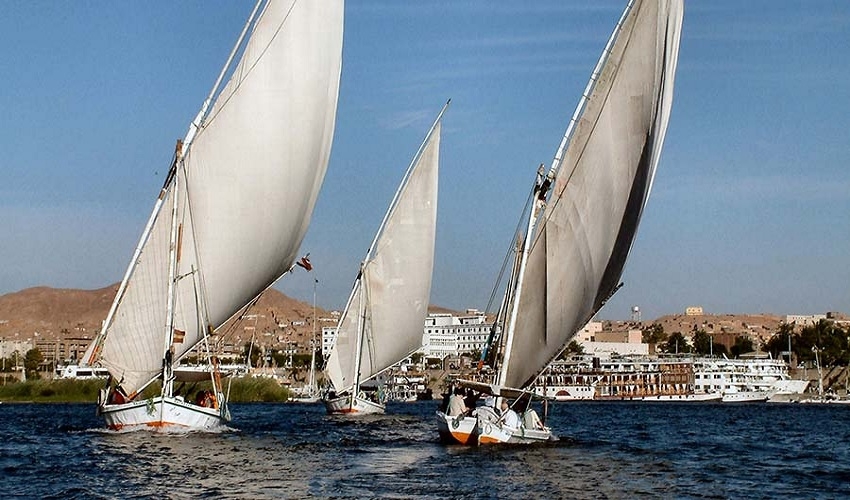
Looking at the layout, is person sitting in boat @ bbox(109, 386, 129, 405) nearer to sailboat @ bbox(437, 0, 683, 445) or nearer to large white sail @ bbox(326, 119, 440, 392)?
sailboat @ bbox(437, 0, 683, 445)

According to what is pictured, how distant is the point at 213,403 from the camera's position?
144 feet

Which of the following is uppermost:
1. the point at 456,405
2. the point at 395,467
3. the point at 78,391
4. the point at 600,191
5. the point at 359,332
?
the point at 600,191

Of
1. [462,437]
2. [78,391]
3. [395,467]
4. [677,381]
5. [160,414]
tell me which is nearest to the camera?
[395,467]

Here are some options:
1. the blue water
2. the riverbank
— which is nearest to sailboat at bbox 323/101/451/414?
the blue water

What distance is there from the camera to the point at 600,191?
36.5 metres

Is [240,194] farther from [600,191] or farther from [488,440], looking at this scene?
[600,191]

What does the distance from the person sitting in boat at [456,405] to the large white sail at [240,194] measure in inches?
306

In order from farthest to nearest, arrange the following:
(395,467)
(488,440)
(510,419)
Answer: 1. (488,440)
2. (510,419)
3. (395,467)

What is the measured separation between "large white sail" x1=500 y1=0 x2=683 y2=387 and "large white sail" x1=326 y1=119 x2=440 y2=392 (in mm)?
29551

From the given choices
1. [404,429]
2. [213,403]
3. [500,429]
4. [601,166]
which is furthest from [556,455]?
[404,429]

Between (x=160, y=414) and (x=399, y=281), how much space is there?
29412mm

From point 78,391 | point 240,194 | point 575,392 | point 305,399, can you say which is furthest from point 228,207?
point 575,392

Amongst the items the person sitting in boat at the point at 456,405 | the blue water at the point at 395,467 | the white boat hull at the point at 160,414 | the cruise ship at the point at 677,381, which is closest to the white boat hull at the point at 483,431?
the person sitting in boat at the point at 456,405

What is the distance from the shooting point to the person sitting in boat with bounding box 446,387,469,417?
38.4 metres
